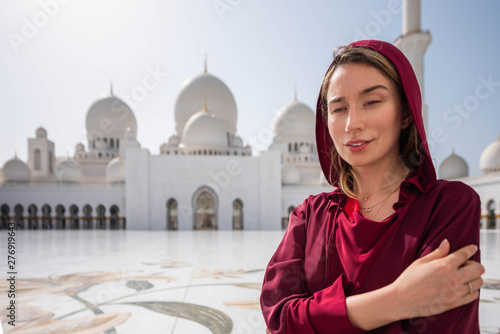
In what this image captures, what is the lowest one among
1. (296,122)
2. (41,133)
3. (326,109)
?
(326,109)

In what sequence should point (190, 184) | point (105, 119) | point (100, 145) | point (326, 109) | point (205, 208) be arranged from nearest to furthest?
point (326, 109), point (190, 184), point (205, 208), point (100, 145), point (105, 119)

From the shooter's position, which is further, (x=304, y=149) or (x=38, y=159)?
(x=304, y=149)

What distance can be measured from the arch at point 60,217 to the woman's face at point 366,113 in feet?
51.8

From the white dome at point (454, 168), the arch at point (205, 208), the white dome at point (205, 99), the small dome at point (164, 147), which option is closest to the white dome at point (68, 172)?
the small dome at point (164, 147)

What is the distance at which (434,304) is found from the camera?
54 centimetres

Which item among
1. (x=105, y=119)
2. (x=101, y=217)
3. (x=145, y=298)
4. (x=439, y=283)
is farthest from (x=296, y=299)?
(x=105, y=119)

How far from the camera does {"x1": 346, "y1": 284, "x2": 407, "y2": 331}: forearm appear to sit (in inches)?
21.6

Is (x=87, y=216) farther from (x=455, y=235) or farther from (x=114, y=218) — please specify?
(x=455, y=235)

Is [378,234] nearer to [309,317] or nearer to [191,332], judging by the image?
[309,317]

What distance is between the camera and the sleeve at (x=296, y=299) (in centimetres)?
59

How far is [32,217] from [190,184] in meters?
7.33

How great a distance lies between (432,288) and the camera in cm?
53

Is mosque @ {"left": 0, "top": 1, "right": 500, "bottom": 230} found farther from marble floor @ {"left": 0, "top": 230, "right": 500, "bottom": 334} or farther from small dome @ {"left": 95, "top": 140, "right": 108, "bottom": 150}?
marble floor @ {"left": 0, "top": 230, "right": 500, "bottom": 334}

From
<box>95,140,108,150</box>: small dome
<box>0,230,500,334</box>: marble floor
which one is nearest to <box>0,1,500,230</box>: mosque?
<box>95,140,108,150</box>: small dome
